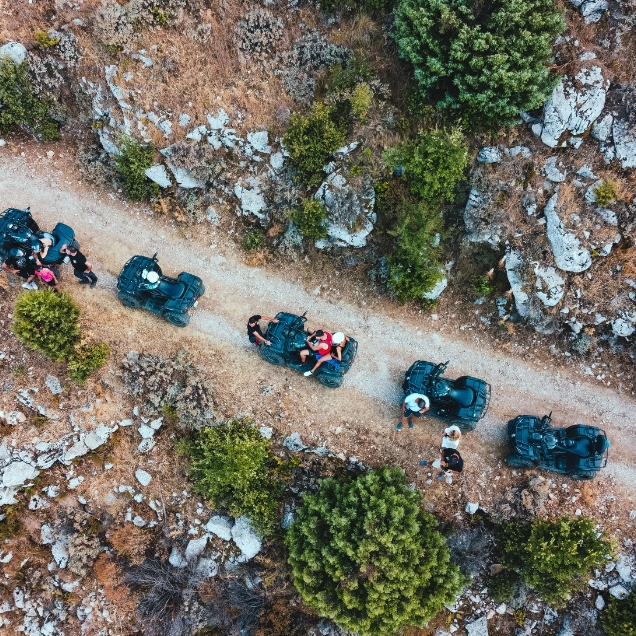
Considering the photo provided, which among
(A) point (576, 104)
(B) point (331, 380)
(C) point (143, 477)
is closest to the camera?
(A) point (576, 104)

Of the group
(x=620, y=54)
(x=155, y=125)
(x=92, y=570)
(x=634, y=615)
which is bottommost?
(x=92, y=570)

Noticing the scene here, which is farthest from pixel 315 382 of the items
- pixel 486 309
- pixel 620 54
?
pixel 620 54

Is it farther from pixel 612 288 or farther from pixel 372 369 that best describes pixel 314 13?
pixel 612 288

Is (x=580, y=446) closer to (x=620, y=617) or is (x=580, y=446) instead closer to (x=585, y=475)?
(x=585, y=475)

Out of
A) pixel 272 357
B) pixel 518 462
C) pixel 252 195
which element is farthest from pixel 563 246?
pixel 252 195

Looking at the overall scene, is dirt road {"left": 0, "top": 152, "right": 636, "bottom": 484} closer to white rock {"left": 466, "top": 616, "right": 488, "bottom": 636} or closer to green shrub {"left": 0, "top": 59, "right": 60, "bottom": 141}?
green shrub {"left": 0, "top": 59, "right": 60, "bottom": 141}

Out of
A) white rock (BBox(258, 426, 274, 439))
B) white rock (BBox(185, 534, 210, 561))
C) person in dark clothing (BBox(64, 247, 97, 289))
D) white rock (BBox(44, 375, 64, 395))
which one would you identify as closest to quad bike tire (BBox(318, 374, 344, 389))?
white rock (BBox(258, 426, 274, 439))
